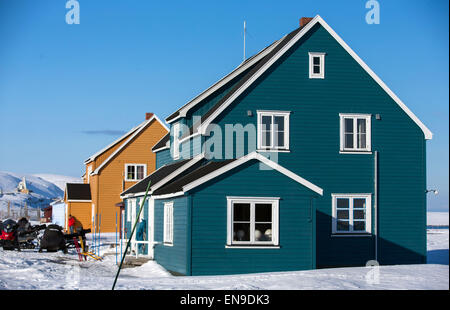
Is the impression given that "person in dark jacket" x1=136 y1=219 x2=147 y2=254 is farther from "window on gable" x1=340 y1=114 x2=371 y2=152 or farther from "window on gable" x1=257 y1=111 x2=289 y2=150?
"window on gable" x1=340 y1=114 x2=371 y2=152

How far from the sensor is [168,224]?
26109mm

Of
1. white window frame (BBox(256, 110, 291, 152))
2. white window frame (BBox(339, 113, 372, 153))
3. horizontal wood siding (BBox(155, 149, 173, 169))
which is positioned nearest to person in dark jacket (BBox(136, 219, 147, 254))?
horizontal wood siding (BBox(155, 149, 173, 169))

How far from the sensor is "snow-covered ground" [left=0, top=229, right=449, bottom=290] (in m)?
18.6

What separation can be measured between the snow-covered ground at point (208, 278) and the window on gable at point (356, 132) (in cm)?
615

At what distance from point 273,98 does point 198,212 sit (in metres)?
7.11

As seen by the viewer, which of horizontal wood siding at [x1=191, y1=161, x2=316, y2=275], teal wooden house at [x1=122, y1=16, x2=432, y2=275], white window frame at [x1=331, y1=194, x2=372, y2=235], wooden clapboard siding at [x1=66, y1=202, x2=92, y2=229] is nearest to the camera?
horizontal wood siding at [x1=191, y1=161, x2=316, y2=275]

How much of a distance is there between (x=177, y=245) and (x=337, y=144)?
8.41 metres

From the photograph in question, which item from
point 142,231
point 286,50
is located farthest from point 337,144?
point 142,231

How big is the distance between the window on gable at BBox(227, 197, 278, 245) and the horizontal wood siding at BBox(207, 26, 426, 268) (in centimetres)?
442

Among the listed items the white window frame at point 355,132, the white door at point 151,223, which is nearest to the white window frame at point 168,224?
the white door at point 151,223

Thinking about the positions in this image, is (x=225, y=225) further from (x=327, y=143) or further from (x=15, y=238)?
(x=15, y=238)

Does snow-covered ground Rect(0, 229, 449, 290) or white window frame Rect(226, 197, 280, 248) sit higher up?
white window frame Rect(226, 197, 280, 248)
